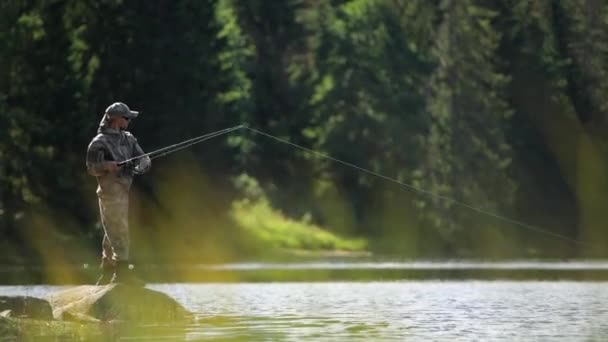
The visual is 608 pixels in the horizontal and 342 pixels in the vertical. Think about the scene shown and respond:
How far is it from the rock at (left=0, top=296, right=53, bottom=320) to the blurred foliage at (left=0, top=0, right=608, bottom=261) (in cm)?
3272

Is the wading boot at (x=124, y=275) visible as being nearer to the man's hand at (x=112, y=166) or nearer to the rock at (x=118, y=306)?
the rock at (x=118, y=306)

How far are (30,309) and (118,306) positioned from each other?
1184mm

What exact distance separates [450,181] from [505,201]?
2613 millimetres

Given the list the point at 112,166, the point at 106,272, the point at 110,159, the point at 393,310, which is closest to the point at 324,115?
the point at 393,310

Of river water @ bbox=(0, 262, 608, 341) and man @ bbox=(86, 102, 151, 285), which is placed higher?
man @ bbox=(86, 102, 151, 285)

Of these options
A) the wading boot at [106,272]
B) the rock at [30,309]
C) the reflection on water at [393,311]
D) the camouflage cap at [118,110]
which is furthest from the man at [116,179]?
the reflection on water at [393,311]

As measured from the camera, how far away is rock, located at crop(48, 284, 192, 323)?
81.0 feet

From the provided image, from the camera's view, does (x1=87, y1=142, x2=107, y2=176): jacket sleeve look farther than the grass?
No

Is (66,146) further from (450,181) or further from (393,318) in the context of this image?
(393,318)

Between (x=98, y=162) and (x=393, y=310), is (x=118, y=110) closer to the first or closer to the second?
(x=98, y=162)

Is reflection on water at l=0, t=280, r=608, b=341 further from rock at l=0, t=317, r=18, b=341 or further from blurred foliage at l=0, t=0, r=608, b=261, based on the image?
blurred foliage at l=0, t=0, r=608, b=261

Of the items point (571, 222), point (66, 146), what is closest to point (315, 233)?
point (571, 222)

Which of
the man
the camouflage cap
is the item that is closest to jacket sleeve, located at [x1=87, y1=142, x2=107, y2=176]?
the man

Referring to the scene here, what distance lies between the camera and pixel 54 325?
23562 millimetres
